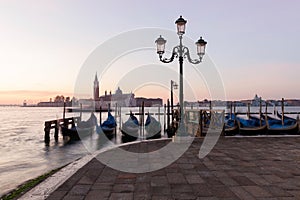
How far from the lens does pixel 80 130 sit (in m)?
19.2

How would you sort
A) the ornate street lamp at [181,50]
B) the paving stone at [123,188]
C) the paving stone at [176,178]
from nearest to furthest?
the paving stone at [123,188]
the paving stone at [176,178]
the ornate street lamp at [181,50]

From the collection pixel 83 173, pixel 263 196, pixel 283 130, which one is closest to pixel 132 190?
pixel 83 173

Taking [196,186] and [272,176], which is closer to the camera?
[196,186]

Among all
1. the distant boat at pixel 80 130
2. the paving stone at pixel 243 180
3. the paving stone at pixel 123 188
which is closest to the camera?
the paving stone at pixel 123 188

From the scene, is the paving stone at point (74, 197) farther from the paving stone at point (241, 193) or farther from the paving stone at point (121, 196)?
the paving stone at point (241, 193)

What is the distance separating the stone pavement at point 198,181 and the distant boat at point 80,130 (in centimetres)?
1286

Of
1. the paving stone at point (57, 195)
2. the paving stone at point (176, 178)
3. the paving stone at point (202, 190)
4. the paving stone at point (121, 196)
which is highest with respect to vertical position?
the paving stone at point (202, 190)

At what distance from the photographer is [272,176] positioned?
4.56 metres

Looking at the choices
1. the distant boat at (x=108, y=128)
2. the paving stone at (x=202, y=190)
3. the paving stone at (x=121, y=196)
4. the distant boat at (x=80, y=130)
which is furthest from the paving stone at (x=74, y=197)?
the distant boat at (x=108, y=128)

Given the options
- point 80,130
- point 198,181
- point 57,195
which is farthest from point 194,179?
point 80,130

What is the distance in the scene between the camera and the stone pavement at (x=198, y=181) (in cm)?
366

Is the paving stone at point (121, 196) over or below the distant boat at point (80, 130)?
over

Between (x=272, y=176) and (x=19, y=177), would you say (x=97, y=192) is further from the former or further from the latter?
(x=19, y=177)

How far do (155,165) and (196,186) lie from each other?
1611 mm
